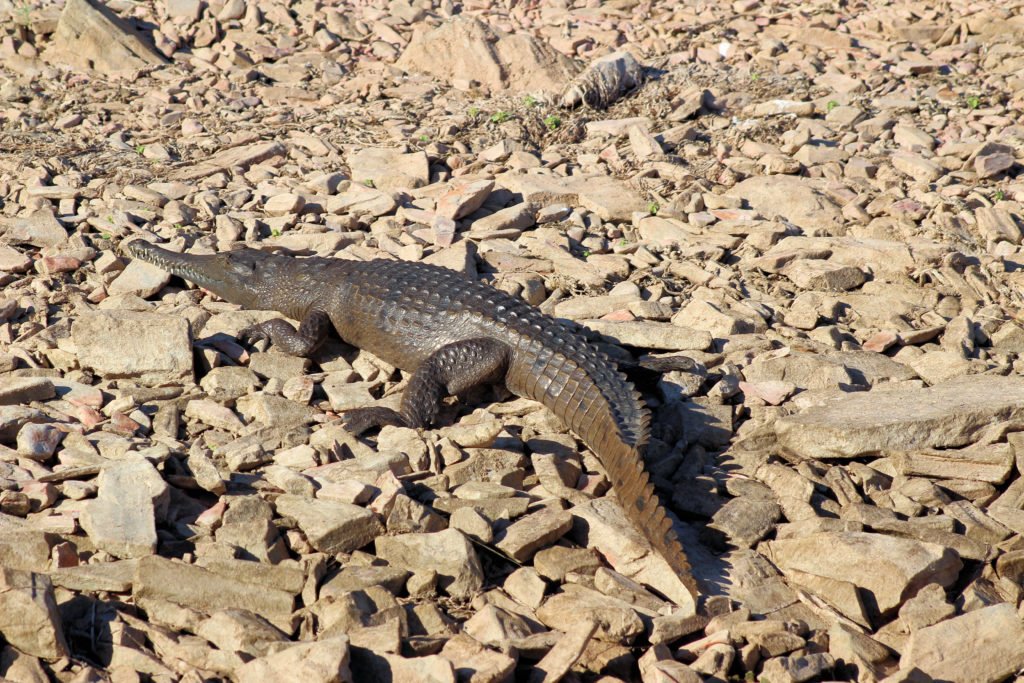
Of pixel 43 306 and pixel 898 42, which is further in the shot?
pixel 898 42

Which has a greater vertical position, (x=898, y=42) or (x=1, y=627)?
(x=898, y=42)

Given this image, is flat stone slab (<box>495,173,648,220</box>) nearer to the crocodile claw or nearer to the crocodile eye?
the crocodile eye

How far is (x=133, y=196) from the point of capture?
21.7ft

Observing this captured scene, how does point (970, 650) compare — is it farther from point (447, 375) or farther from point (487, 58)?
point (487, 58)

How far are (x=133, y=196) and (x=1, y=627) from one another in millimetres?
4814

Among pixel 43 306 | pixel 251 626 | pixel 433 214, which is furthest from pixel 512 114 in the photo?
pixel 251 626

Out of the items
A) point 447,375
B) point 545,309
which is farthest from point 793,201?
point 447,375

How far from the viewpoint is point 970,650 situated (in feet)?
9.63

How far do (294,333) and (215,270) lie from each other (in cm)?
103

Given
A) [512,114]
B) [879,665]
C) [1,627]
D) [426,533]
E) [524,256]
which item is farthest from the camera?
[512,114]

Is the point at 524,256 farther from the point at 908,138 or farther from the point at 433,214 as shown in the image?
the point at 908,138

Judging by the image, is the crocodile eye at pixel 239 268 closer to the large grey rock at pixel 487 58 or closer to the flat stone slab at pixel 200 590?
the flat stone slab at pixel 200 590

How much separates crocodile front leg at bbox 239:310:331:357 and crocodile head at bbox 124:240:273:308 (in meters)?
0.47

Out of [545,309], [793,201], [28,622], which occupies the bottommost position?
[545,309]
